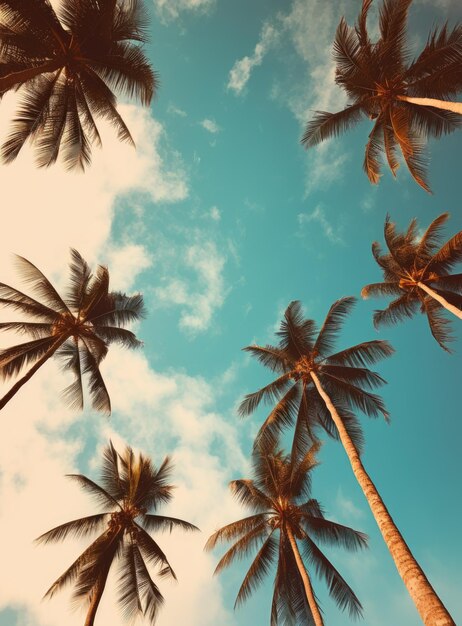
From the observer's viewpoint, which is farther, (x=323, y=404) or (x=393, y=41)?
(x=323, y=404)

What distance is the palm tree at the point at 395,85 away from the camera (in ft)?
34.0

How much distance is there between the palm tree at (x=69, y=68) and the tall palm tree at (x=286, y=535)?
13184mm

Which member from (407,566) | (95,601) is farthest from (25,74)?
(95,601)

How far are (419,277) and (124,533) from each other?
605 inches

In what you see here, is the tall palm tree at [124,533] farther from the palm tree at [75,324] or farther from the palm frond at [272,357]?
the palm frond at [272,357]

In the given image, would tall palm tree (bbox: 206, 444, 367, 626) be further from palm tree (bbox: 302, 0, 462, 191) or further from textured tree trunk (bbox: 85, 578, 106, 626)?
palm tree (bbox: 302, 0, 462, 191)

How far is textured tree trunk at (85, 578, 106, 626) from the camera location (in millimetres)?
10883

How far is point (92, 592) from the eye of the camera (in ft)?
38.7

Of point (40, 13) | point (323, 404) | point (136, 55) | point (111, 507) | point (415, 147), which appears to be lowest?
point (111, 507)

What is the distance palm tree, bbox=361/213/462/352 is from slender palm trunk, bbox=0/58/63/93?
1318cm

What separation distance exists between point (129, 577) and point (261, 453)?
20.7ft

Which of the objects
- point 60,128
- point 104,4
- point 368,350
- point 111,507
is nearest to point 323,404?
point 368,350

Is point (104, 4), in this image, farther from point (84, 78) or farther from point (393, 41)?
point (393, 41)

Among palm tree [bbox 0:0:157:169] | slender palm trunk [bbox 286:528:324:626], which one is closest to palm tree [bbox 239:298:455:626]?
slender palm trunk [bbox 286:528:324:626]
